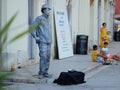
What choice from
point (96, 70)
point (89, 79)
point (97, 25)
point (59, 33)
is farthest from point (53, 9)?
point (97, 25)

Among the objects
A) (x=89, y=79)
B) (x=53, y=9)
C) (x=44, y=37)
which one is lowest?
(x=89, y=79)

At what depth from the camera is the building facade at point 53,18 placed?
12.6 m

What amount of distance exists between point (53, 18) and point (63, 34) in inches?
47.7

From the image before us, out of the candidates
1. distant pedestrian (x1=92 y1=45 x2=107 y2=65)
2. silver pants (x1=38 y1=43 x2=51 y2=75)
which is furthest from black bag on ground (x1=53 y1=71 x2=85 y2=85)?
distant pedestrian (x1=92 y1=45 x2=107 y2=65)

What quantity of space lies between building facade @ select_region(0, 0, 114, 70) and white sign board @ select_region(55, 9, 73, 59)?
0.75 feet

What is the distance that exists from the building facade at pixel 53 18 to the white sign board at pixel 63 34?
0.75ft

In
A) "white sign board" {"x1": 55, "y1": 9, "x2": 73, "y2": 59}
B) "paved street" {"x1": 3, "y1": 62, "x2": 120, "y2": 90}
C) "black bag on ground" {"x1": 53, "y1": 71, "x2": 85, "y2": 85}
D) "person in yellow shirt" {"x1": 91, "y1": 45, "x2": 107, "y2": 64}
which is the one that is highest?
"white sign board" {"x1": 55, "y1": 9, "x2": 73, "y2": 59}

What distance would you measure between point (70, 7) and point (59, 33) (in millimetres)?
2653

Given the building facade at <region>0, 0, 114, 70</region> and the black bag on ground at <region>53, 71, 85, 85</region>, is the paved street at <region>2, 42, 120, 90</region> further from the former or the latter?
the building facade at <region>0, 0, 114, 70</region>

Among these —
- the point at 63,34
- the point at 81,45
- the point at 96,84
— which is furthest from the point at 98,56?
the point at 96,84

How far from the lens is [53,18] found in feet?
58.2

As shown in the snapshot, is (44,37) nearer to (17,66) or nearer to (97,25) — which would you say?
(17,66)

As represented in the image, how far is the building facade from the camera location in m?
12.6

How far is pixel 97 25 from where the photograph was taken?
92.2 ft
